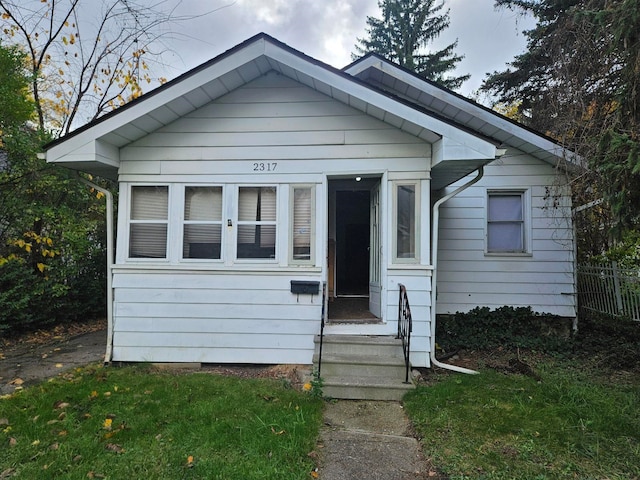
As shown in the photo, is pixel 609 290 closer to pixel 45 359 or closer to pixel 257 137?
pixel 257 137

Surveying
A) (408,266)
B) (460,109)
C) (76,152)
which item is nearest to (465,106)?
(460,109)

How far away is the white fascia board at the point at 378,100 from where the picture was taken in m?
4.39

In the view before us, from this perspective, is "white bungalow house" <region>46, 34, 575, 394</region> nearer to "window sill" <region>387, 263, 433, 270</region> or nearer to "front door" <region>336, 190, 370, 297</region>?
"window sill" <region>387, 263, 433, 270</region>

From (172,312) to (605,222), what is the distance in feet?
28.4

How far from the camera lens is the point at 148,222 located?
500 cm

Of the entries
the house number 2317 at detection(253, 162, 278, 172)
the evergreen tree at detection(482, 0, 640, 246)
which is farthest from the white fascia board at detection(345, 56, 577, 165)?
the house number 2317 at detection(253, 162, 278, 172)

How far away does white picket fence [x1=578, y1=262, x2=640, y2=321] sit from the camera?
6.29 metres

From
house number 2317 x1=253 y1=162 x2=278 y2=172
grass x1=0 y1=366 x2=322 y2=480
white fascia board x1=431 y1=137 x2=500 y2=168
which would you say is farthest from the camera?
house number 2317 x1=253 y1=162 x2=278 y2=172

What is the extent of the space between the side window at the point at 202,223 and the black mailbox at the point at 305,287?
1.20m

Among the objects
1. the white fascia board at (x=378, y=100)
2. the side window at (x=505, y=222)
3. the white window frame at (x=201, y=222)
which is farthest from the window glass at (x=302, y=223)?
the side window at (x=505, y=222)

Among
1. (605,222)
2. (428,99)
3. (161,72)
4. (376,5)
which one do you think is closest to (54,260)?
(161,72)

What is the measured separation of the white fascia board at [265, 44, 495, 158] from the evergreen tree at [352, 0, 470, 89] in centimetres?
1908

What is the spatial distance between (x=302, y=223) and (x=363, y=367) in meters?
2.09

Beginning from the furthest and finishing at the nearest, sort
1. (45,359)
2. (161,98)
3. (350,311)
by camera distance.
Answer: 1. (350,311)
2. (45,359)
3. (161,98)
